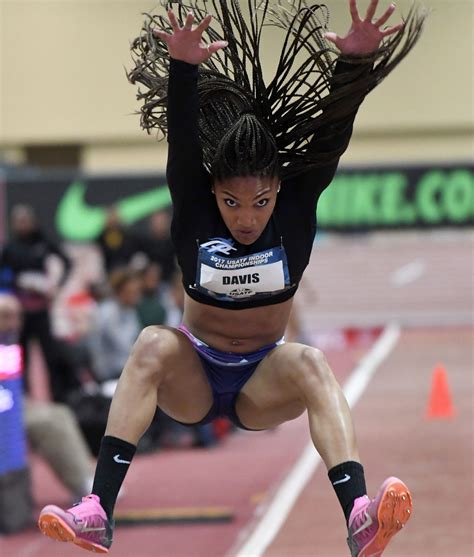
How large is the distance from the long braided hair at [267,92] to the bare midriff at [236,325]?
57cm

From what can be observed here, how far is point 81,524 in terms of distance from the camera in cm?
451

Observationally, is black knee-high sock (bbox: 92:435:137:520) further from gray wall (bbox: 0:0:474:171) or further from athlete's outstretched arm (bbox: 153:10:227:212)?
gray wall (bbox: 0:0:474:171)

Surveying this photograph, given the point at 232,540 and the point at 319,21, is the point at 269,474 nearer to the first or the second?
the point at 232,540

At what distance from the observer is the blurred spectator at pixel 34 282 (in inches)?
484

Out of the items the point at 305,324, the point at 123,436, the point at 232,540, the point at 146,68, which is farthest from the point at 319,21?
the point at 305,324

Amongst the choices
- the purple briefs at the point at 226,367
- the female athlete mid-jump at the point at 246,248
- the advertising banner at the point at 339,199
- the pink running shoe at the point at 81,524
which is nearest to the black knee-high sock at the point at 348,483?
the female athlete mid-jump at the point at 246,248

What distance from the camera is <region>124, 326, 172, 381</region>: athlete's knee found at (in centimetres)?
478

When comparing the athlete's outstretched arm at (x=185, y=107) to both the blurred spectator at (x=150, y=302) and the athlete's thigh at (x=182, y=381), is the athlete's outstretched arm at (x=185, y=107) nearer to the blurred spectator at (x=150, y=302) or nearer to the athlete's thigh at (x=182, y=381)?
the athlete's thigh at (x=182, y=381)

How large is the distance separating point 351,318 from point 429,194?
2.48 meters

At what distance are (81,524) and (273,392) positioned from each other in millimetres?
943

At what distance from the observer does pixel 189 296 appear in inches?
199

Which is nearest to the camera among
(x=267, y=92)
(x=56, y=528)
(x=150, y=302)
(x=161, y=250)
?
(x=56, y=528)

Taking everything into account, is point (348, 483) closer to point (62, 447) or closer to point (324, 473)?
point (62, 447)

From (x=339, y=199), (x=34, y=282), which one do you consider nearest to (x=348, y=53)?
(x=34, y=282)
